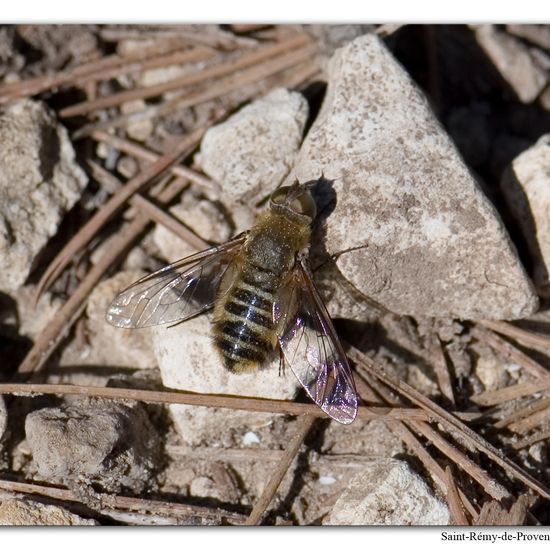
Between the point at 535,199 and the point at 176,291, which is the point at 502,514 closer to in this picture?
the point at 535,199

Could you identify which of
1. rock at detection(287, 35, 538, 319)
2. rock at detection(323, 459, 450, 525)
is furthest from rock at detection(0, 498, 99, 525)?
rock at detection(287, 35, 538, 319)

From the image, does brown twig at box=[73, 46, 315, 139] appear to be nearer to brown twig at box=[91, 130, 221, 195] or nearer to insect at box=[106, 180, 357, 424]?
brown twig at box=[91, 130, 221, 195]

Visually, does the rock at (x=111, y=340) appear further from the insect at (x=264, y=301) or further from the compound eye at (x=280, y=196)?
the compound eye at (x=280, y=196)

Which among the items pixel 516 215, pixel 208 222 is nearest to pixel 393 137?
pixel 516 215

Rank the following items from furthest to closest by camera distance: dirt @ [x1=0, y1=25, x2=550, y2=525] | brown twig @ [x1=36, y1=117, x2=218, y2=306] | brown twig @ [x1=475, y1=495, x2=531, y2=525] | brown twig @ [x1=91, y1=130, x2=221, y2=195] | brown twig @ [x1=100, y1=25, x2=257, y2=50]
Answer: brown twig @ [x1=100, y1=25, x2=257, y2=50], brown twig @ [x1=91, y1=130, x2=221, y2=195], brown twig @ [x1=36, y1=117, x2=218, y2=306], dirt @ [x1=0, y1=25, x2=550, y2=525], brown twig @ [x1=475, y1=495, x2=531, y2=525]

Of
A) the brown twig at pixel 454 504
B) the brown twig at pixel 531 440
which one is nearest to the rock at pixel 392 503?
the brown twig at pixel 454 504

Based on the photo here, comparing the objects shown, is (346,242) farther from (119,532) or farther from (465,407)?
(119,532)
